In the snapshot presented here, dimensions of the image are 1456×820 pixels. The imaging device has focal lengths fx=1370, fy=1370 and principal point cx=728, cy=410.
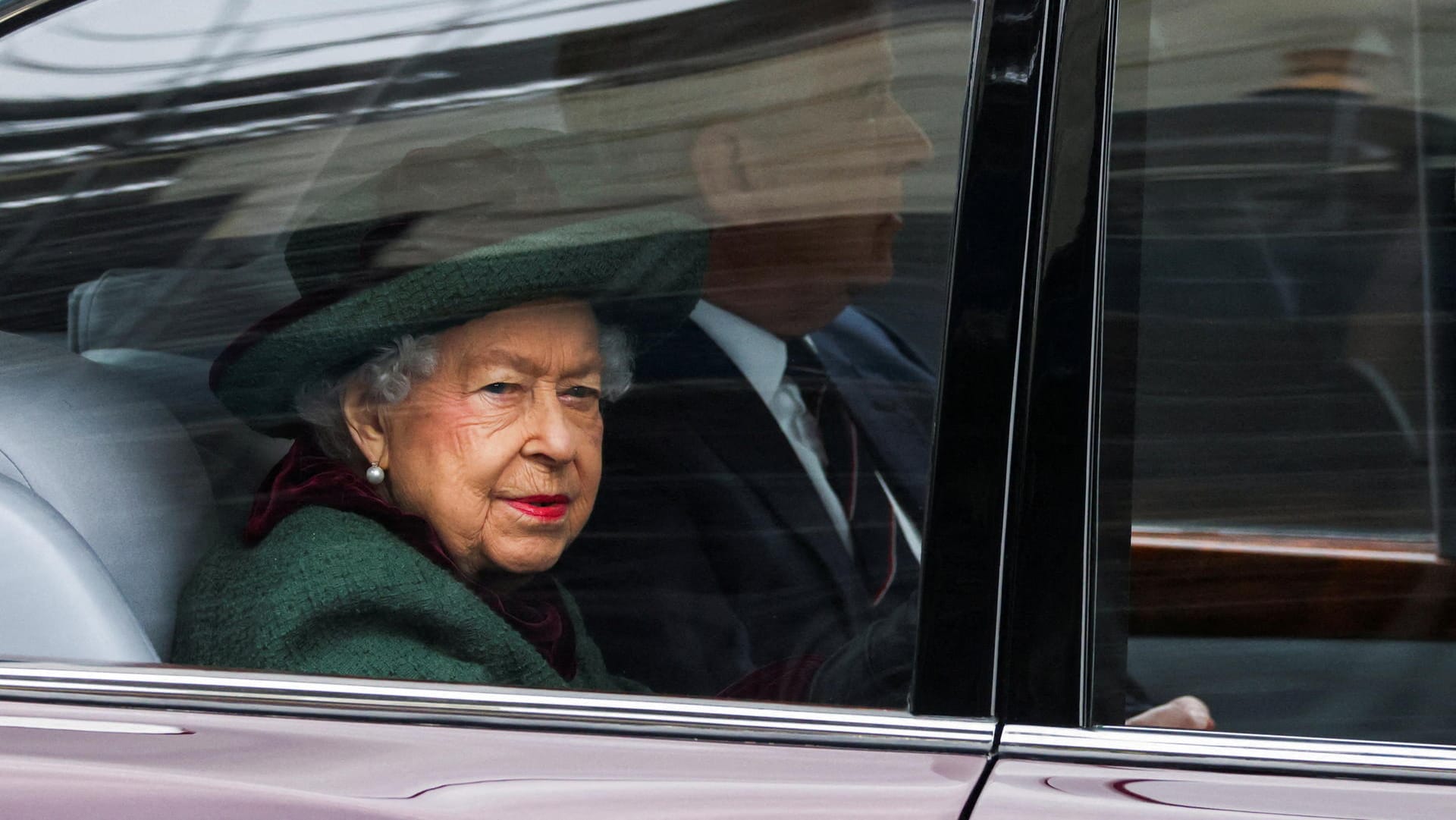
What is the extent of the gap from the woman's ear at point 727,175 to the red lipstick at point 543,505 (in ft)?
1.10

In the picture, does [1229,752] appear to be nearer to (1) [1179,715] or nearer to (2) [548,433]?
(1) [1179,715]

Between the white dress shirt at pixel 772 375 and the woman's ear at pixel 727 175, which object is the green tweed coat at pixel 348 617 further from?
the woman's ear at pixel 727 175

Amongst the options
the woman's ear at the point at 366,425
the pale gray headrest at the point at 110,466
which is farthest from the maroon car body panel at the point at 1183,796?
the pale gray headrest at the point at 110,466

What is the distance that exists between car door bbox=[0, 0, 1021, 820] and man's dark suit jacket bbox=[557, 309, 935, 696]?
0.01 m

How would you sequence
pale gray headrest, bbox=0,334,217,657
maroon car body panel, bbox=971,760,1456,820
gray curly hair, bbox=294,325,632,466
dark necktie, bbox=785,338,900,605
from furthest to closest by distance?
1. pale gray headrest, bbox=0,334,217,657
2. gray curly hair, bbox=294,325,632,466
3. dark necktie, bbox=785,338,900,605
4. maroon car body panel, bbox=971,760,1456,820

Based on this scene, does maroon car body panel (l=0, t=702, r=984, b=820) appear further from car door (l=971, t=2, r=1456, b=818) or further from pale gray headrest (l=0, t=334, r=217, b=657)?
pale gray headrest (l=0, t=334, r=217, b=657)

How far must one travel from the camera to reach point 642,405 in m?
1.29

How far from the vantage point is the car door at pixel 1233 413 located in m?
1.11

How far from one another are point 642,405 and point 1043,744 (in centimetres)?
47

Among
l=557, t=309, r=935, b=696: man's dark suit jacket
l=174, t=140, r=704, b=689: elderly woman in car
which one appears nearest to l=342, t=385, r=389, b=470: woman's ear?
l=174, t=140, r=704, b=689: elderly woman in car

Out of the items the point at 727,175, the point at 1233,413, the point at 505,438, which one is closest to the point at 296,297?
the point at 505,438

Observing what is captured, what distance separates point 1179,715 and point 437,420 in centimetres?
78

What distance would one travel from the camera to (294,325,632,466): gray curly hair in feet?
4.37

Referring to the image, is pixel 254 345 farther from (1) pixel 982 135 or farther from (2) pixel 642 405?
(1) pixel 982 135
